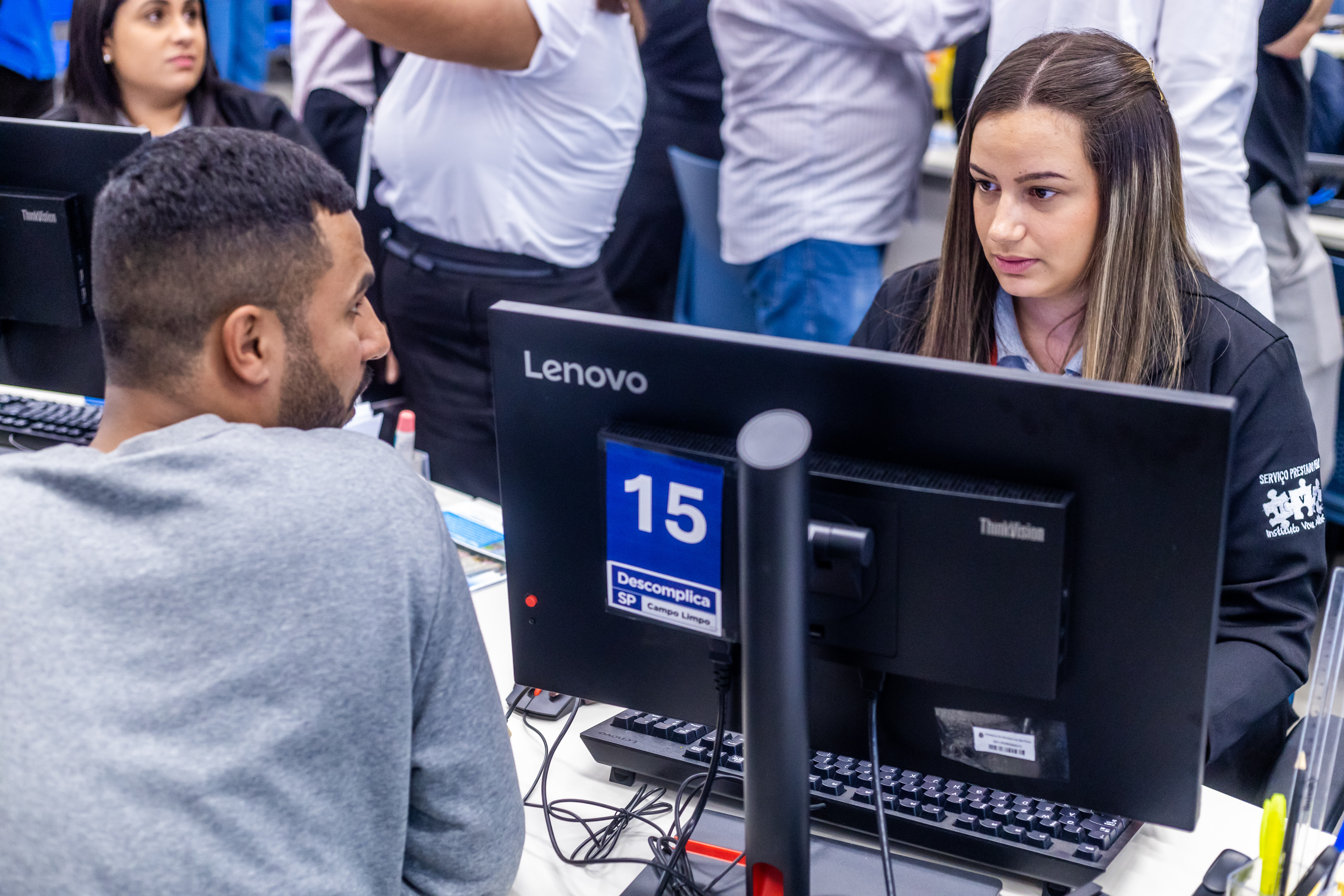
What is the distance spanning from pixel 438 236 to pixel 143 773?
158 cm

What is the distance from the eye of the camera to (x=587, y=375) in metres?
0.93

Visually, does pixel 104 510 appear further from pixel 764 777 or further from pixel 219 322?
pixel 764 777

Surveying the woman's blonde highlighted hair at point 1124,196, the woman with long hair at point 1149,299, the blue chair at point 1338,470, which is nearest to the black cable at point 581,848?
the woman with long hair at point 1149,299

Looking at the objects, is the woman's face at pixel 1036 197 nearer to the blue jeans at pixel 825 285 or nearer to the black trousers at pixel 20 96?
the blue jeans at pixel 825 285

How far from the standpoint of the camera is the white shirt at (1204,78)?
1.92m

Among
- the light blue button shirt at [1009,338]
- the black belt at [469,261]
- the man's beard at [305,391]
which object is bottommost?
the black belt at [469,261]

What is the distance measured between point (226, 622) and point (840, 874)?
1.73 ft

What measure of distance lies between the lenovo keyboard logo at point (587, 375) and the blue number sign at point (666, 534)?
43 millimetres

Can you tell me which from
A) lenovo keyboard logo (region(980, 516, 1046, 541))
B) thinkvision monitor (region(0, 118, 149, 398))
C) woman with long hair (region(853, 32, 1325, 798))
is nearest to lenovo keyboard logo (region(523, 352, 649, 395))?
lenovo keyboard logo (region(980, 516, 1046, 541))

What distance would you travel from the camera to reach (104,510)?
32.0 inches

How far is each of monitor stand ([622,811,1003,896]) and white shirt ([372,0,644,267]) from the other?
138 centimetres

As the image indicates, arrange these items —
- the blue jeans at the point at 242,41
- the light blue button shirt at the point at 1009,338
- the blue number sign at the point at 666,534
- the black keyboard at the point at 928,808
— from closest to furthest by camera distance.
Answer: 1. the blue number sign at the point at 666,534
2. the black keyboard at the point at 928,808
3. the light blue button shirt at the point at 1009,338
4. the blue jeans at the point at 242,41

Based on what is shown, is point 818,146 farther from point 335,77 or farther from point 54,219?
point 54,219

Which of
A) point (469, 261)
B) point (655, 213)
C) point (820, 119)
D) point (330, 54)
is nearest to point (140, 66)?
point (330, 54)
